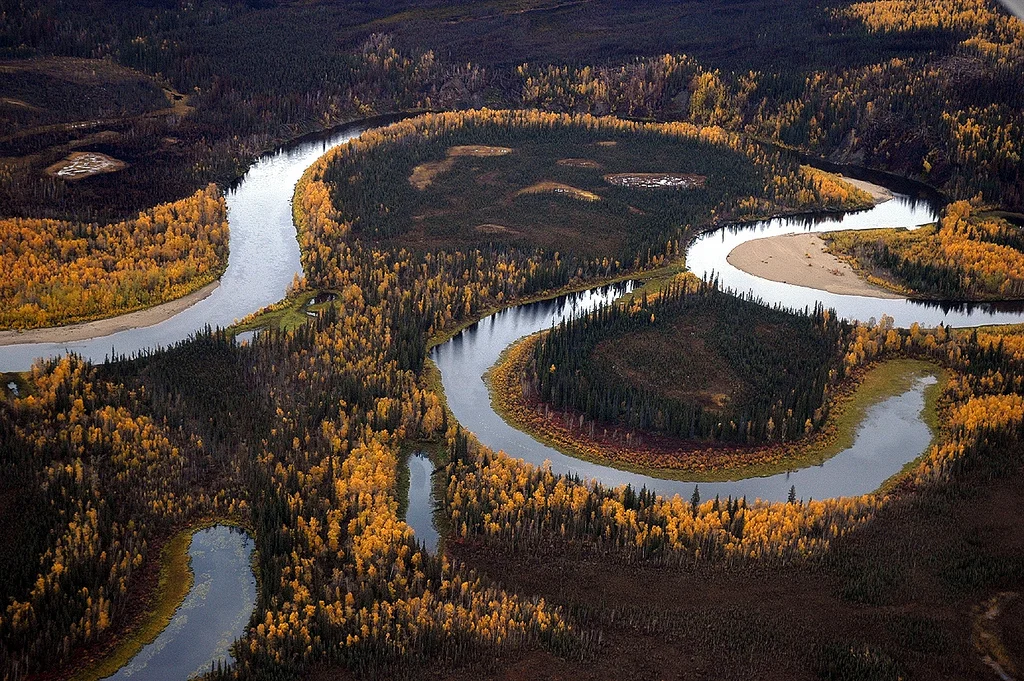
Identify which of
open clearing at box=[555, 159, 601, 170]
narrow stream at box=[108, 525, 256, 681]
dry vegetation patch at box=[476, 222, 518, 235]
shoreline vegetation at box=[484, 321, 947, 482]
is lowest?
narrow stream at box=[108, 525, 256, 681]

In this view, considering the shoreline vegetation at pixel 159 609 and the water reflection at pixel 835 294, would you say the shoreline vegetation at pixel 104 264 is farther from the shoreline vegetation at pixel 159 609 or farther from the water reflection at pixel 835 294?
the water reflection at pixel 835 294

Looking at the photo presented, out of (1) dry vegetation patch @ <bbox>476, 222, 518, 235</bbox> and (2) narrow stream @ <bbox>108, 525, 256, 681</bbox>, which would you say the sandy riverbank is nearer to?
(1) dry vegetation patch @ <bbox>476, 222, 518, 235</bbox>

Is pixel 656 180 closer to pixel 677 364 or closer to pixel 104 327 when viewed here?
pixel 677 364

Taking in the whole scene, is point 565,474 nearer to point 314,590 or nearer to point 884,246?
point 314,590

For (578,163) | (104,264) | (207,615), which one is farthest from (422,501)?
(578,163)

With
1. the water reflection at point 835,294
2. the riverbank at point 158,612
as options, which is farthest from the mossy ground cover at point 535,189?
the riverbank at point 158,612

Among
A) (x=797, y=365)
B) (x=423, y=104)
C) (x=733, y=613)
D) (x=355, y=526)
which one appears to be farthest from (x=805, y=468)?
(x=423, y=104)

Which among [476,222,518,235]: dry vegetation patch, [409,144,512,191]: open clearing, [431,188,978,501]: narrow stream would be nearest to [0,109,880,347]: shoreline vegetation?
[431,188,978,501]: narrow stream
